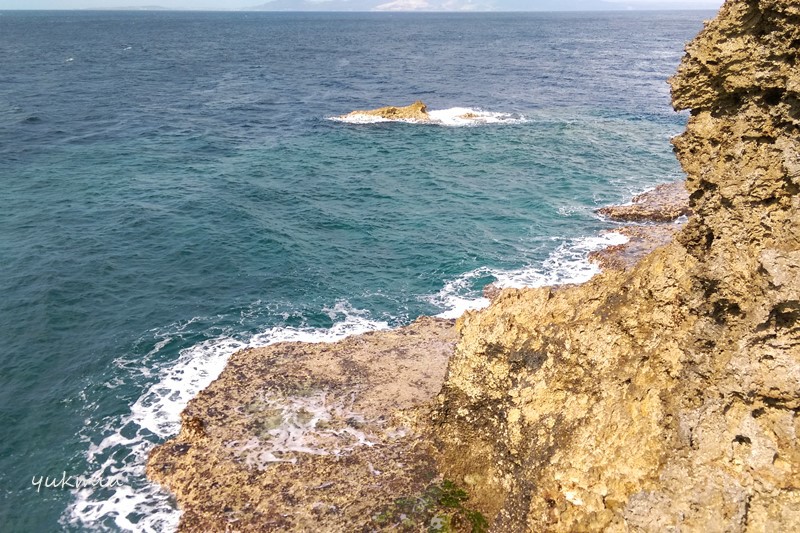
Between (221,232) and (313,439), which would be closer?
(313,439)

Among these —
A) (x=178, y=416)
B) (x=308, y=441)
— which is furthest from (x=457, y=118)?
(x=308, y=441)

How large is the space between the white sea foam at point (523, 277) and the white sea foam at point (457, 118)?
4204 centimetres

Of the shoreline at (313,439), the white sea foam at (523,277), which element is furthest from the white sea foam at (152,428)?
the white sea foam at (523,277)

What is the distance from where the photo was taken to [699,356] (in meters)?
15.3

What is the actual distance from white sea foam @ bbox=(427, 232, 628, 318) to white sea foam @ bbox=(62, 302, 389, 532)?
17.6 feet

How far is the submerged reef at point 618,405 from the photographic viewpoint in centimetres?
1360

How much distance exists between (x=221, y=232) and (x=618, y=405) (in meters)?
36.1

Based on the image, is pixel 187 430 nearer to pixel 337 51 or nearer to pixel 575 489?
pixel 575 489

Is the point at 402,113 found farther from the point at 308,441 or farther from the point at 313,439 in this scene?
the point at 308,441

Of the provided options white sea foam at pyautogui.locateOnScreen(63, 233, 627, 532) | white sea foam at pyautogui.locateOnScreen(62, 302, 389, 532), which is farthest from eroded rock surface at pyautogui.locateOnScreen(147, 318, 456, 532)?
white sea foam at pyautogui.locateOnScreen(62, 302, 389, 532)

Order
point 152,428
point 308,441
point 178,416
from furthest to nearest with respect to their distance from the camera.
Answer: point 178,416 < point 152,428 < point 308,441

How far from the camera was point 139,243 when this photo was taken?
4359 cm

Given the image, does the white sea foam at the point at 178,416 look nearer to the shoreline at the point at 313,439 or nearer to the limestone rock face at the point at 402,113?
the shoreline at the point at 313,439

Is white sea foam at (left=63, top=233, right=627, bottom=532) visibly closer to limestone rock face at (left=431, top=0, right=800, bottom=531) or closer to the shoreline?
the shoreline
